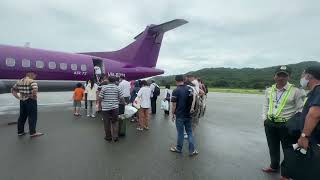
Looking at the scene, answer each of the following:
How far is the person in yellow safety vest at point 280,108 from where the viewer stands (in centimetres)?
473

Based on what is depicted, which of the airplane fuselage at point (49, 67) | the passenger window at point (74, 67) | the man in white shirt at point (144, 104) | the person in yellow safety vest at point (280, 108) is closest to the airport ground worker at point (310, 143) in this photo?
the person in yellow safety vest at point (280, 108)

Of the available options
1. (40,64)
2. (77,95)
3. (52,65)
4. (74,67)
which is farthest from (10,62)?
(77,95)

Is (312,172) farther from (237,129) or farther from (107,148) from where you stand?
(237,129)

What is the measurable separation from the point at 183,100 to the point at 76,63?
12560 mm

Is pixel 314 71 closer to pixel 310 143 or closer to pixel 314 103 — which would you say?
pixel 314 103

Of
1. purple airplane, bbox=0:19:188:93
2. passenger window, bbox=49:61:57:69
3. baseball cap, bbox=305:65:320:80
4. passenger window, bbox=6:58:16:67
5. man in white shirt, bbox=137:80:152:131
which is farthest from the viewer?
passenger window, bbox=49:61:57:69

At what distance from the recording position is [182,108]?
6.18 metres

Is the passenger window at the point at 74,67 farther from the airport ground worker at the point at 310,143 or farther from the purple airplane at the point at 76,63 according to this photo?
the airport ground worker at the point at 310,143

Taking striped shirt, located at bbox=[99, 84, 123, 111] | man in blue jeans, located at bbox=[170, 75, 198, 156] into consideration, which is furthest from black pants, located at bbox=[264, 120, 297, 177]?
striped shirt, located at bbox=[99, 84, 123, 111]

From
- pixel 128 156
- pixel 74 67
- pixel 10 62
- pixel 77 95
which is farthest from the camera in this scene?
pixel 74 67

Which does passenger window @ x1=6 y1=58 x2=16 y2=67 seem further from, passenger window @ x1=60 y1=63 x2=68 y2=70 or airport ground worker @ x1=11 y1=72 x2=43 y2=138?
airport ground worker @ x1=11 y1=72 x2=43 y2=138

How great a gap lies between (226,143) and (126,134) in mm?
2797

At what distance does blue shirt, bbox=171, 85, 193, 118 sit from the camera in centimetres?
617

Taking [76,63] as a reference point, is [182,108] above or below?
below
